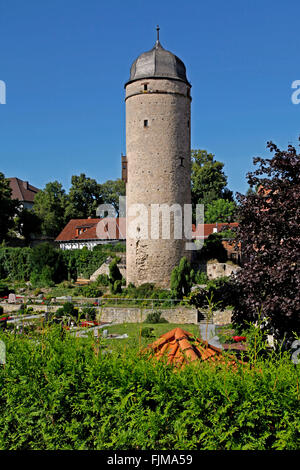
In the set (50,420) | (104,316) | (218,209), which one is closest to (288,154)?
(50,420)

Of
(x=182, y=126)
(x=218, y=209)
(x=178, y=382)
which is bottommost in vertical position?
(x=178, y=382)

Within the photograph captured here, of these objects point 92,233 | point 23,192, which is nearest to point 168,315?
point 92,233

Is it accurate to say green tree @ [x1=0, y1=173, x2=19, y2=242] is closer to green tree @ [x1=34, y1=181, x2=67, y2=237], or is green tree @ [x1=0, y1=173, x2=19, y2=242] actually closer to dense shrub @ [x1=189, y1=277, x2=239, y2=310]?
green tree @ [x1=34, y1=181, x2=67, y2=237]

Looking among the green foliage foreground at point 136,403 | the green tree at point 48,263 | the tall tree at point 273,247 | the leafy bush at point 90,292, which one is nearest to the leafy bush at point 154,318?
the leafy bush at point 90,292

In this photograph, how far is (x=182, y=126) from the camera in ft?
95.0

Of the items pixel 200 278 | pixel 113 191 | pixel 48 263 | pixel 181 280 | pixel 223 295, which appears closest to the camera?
pixel 223 295

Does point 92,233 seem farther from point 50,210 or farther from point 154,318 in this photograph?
point 154,318

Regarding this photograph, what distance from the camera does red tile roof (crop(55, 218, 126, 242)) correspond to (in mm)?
44750

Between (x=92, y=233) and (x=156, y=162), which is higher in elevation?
(x=156, y=162)

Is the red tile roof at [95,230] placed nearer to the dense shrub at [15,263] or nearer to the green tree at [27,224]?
the green tree at [27,224]

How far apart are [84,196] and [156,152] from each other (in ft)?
105

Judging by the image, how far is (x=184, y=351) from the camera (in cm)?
512

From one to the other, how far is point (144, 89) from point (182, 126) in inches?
134
